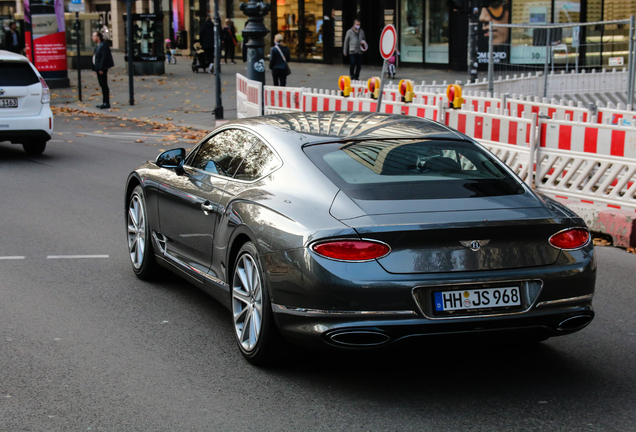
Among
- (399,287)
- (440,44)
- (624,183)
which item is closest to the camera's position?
(399,287)

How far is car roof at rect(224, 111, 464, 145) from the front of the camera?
5.35 metres

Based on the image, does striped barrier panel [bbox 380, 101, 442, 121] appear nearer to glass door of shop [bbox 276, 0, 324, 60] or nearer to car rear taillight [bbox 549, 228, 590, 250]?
car rear taillight [bbox 549, 228, 590, 250]

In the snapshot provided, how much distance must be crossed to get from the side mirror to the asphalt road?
0.97 meters

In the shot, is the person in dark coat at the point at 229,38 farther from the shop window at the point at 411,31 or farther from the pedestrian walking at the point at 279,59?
the pedestrian walking at the point at 279,59

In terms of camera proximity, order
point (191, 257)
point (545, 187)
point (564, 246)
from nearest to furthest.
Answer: point (564, 246) → point (191, 257) → point (545, 187)

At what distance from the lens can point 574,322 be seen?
4664 millimetres

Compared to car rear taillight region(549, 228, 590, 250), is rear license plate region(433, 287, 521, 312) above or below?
below

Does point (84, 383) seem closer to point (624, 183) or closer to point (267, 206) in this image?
point (267, 206)

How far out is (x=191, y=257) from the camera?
6031mm

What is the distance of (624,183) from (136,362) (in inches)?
244

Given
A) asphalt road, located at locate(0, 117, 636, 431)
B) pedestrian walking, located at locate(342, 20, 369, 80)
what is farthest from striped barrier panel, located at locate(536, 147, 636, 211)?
pedestrian walking, located at locate(342, 20, 369, 80)

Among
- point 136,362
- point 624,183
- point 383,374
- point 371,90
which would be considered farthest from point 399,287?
point 371,90

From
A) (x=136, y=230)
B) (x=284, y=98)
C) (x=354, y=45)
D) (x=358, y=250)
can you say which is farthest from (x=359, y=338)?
(x=354, y=45)

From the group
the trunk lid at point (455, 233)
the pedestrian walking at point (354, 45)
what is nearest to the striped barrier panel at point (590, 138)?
the trunk lid at point (455, 233)
